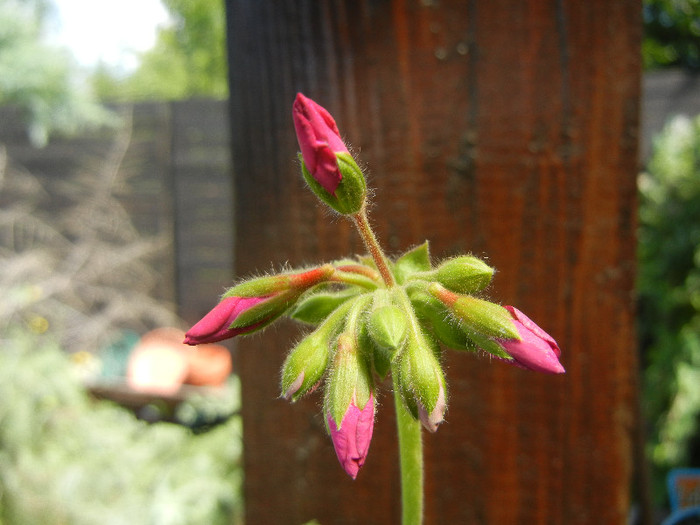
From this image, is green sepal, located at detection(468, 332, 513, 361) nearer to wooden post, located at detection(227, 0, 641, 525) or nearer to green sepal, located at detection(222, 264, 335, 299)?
green sepal, located at detection(222, 264, 335, 299)

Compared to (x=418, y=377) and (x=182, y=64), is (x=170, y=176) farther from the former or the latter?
(x=182, y=64)

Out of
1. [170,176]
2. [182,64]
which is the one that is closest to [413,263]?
[170,176]

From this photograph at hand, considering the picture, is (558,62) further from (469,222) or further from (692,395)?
(692,395)

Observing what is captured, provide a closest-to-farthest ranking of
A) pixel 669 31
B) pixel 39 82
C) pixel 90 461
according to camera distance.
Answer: pixel 669 31 → pixel 90 461 → pixel 39 82

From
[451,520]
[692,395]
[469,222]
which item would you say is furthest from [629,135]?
[692,395]

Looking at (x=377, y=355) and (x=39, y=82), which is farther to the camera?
(x=39, y=82)

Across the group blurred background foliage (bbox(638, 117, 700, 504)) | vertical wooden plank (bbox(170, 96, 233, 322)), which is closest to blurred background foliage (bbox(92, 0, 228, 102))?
vertical wooden plank (bbox(170, 96, 233, 322))

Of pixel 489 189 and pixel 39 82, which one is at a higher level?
pixel 39 82
